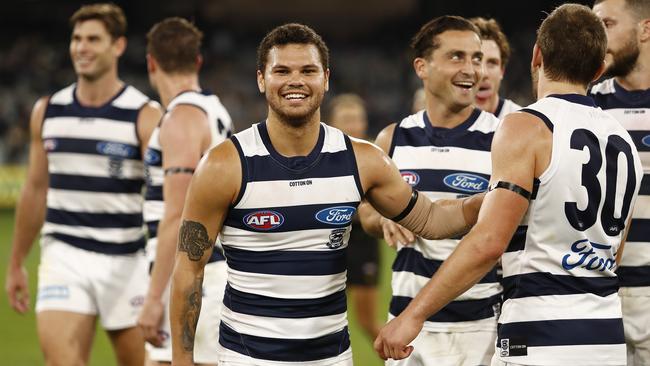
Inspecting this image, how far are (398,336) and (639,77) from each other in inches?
75.7

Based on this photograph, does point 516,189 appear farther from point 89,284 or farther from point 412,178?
point 89,284

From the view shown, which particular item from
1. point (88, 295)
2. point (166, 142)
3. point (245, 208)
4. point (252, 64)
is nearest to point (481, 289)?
point (245, 208)

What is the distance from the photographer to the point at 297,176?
3.71m

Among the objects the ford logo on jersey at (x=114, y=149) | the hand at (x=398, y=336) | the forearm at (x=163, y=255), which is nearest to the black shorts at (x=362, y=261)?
the ford logo on jersey at (x=114, y=149)

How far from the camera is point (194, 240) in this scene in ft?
12.2

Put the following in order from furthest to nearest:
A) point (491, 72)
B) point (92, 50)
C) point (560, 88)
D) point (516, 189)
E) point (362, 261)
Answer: point (362, 261), point (92, 50), point (491, 72), point (560, 88), point (516, 189)

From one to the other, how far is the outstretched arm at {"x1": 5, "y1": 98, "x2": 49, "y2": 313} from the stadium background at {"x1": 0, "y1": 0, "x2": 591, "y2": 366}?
14203 mm

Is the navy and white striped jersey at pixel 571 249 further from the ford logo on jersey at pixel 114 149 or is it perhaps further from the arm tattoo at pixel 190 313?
the ford logo on jersey at pixel 114 149

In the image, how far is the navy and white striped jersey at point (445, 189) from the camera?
4480 mm

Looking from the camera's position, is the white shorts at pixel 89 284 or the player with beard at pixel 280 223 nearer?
the player with beard at pixel 280 223

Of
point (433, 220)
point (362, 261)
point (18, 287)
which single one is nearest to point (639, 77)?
point (433, 220)

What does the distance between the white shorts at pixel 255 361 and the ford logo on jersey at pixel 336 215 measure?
1.85 feet

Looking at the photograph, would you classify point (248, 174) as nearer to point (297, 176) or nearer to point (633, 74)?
point (297, 176)

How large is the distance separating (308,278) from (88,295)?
2478 millimetres
